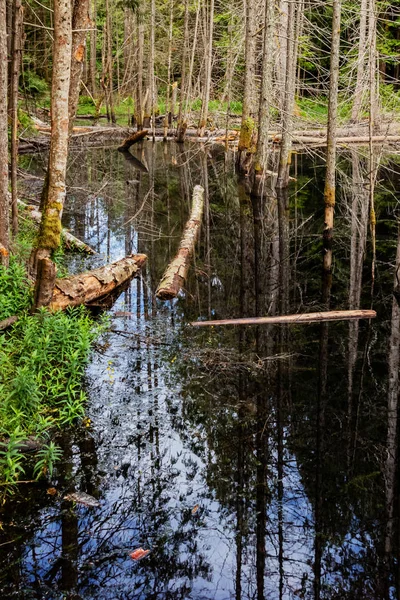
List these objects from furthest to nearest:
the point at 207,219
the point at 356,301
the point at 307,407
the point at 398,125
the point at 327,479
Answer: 1. the point at 398,125
2. the point at 207,219
3. the point at 356,301
4. the point at 307,407
5. the point at 327,479

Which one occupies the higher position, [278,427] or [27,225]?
[27,225]

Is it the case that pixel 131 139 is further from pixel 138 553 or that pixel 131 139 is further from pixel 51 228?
pixel 138 553

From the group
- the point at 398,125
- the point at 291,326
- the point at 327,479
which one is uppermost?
the point at 398,125

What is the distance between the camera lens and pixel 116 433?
6.91 metres

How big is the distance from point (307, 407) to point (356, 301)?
4070 mm

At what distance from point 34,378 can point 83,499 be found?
202 centimetres

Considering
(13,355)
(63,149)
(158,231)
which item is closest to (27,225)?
(158,231)

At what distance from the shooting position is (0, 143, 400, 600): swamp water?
497 centimetres

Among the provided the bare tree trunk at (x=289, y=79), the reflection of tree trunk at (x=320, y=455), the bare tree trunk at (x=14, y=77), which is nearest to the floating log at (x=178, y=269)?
the reflection of tree trunk at (x=320, y=455)

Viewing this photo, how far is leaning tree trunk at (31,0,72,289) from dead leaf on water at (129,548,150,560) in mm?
4215

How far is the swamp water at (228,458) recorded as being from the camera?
497 cm

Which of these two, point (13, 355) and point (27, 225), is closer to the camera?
point (13, 355)

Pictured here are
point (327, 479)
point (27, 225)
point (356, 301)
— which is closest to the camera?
point (327, 479)

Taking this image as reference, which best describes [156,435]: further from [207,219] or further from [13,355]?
[207,219]
